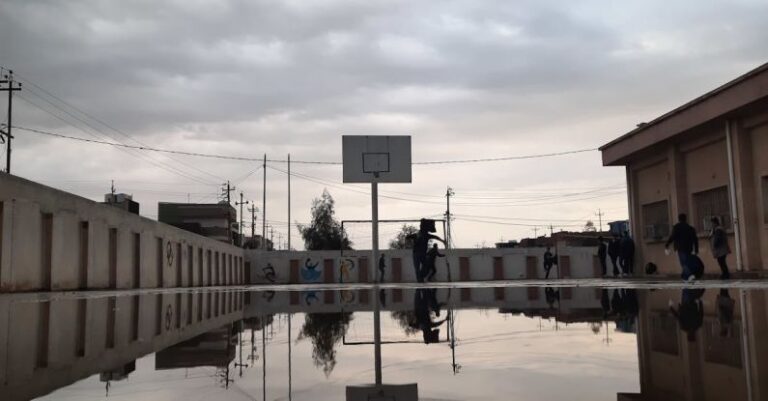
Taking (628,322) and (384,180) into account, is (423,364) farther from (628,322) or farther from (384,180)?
(384,180)

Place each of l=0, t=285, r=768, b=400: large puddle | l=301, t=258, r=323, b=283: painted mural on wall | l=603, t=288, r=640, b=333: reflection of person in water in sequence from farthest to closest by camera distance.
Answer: l=301, t=258, r=323, b=283: painted mural on wall, l=603, t=288, r=640, b=333: reflection of person in water, l=0, t=285, r=768, b=400: large puddle

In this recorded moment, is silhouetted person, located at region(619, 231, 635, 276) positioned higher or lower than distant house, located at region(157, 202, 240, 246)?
lower

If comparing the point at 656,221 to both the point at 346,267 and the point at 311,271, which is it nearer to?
the point at 346,267

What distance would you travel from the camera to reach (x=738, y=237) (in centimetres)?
2206

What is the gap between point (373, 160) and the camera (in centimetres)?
3331

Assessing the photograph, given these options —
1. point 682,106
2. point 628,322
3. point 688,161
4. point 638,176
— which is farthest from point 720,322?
point 638,176

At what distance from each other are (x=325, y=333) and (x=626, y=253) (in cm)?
2601

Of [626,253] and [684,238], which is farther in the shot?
[626,253]

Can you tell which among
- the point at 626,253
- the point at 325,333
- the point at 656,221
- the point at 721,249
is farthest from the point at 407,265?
the point at 325,333

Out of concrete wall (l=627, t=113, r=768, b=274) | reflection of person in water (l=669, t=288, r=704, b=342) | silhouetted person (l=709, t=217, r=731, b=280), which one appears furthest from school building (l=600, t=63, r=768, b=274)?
reflection of person in water (l=669, t=288, r=704, b=342)

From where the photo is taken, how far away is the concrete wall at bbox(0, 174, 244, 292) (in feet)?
46.6

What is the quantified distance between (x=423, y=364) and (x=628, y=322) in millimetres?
A: 3263

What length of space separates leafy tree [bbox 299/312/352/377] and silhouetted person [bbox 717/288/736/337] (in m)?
3.01

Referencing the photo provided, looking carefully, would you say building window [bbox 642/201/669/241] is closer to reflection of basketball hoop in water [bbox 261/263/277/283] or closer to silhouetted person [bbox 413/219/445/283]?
silhouetted person [bbox 413/219/445/283]
